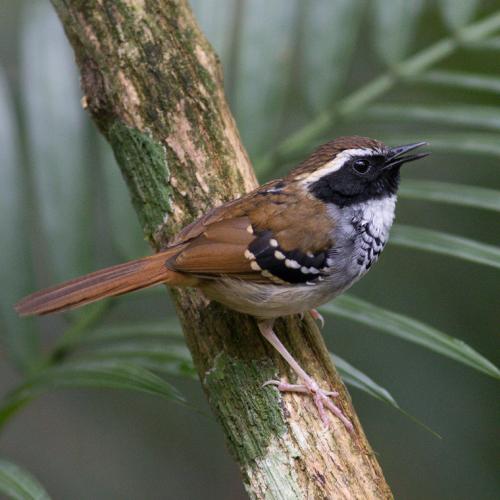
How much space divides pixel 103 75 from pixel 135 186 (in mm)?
412

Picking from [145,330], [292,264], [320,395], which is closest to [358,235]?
[292,264]

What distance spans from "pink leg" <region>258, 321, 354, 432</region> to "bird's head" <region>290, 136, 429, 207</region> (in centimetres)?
56

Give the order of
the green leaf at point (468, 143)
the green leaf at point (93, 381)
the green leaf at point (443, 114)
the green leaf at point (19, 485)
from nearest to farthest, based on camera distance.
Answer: the green leaf at point (19, 485) → the green leaf at point (93, 381) → the green leaf at point (468, 143) → the green leaf at point (443, 114)

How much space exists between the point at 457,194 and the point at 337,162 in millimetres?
451

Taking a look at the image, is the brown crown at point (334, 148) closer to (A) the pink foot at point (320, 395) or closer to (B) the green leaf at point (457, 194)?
(B) the green leaf at point (457, 194)

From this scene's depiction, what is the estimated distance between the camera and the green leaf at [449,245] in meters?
2.39

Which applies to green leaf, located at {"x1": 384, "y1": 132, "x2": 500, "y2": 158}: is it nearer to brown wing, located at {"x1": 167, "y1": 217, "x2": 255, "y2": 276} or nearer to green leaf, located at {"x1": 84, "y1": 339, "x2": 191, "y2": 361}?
brown wing, located at {"x1": 167, "y1": 217, "x2": 255, "y2": 276}

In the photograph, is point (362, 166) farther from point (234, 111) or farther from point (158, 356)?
point (158, 356)

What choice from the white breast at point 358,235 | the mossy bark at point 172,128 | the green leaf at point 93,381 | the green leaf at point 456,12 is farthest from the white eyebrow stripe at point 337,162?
the green leaf at point 93,381

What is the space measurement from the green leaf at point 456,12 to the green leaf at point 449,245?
0.99 m

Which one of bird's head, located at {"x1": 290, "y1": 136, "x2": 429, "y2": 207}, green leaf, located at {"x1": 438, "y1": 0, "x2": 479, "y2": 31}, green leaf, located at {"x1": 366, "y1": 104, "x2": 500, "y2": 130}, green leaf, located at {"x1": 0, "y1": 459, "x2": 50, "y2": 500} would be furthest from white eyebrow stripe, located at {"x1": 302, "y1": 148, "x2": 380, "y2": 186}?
green leaf, located at {"x1": 0, "y1": 459, "x2": 50, "y2": 500}

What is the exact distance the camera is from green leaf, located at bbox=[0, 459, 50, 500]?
2104 millimetres

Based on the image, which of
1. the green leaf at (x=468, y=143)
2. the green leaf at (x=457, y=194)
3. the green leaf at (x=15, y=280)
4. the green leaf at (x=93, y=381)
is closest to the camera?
the green leaf at (x=93, y=381)

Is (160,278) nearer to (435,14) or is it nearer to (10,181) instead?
(10,181)
